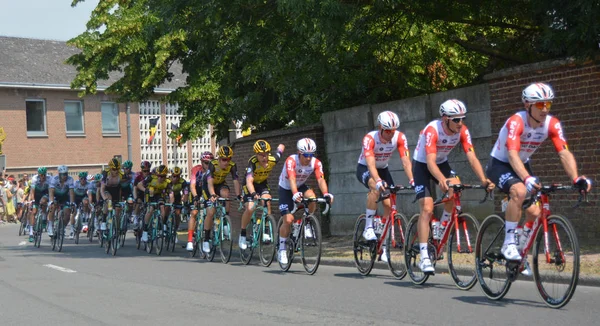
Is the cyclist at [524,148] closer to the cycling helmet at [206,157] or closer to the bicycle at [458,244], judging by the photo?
the bicycle at [458,244]

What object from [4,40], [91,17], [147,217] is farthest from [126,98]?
[4,40]

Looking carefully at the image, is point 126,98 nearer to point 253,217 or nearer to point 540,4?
point 253,217

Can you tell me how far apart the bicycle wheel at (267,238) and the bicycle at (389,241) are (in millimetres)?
2297

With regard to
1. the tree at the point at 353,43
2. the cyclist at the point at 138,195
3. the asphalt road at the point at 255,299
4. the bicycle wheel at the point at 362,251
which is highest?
the tree at the point at 353,43

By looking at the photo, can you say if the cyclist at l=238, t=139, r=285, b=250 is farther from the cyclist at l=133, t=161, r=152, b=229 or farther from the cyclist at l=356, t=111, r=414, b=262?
the cyclist at l=133, t=161, r=152, b=229

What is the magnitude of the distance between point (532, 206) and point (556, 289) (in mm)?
785

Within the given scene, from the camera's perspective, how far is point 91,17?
84.1 feet

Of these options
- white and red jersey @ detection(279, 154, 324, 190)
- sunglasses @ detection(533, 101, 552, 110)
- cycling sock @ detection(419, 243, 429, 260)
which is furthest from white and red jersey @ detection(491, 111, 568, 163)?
white and red jersey @ detection(279, 154, 324, 190)

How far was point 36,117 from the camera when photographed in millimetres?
49219

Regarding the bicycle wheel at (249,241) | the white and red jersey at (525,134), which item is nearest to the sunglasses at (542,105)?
the white and red jersey at (525,134)

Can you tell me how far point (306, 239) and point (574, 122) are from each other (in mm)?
4071

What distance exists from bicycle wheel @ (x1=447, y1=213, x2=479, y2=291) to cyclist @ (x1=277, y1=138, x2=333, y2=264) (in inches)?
111

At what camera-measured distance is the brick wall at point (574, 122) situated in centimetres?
1254

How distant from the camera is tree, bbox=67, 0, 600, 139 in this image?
45.0 feet
